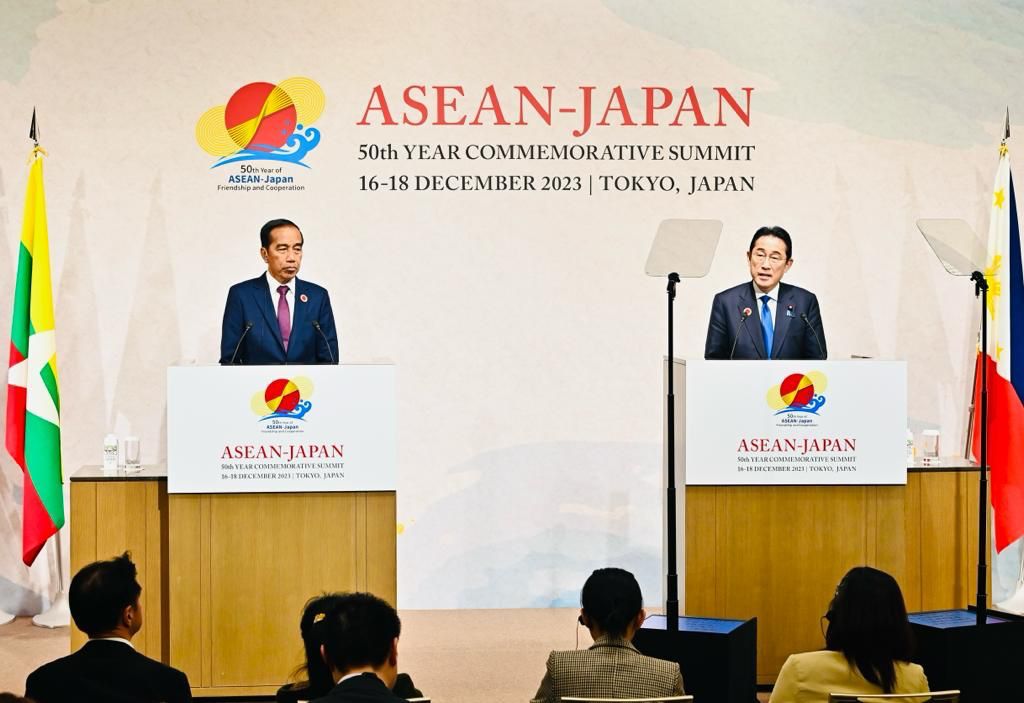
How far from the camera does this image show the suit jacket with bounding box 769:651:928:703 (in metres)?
3.12

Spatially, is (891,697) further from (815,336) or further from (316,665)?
(815,336)

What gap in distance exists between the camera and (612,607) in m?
3.30

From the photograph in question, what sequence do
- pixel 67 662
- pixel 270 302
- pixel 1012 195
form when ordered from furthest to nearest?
pixel 1012 195 → pixel 270 302 → pixel 67 662

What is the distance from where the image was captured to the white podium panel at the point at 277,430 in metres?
4.92

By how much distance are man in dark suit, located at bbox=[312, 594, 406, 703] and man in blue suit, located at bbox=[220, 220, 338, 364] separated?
341 centimetres

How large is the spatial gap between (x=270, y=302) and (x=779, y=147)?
10.3ft

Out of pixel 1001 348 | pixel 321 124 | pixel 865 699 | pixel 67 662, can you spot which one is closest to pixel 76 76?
pixel 321 124

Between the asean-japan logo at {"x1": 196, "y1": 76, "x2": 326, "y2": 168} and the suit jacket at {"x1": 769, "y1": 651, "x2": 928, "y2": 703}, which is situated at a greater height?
the asean-japan logo at {"x1": 196, "y1": 76, "x2": 326, "y2": 168}

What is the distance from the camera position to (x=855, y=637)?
3129mm

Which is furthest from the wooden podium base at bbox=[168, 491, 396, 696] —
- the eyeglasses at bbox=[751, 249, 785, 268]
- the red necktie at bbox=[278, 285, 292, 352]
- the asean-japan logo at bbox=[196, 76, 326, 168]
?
the asean-japan logo at bbox=[196, 76, 326, 168]

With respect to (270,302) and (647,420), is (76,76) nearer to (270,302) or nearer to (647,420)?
(270,302)

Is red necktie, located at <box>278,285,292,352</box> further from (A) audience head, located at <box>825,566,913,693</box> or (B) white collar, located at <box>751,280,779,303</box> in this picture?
(A) audience head, located at <box>825,566,913,693</box>

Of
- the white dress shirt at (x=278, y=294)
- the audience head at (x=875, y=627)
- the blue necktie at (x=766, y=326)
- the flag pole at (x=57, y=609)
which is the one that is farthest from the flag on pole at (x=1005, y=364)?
the flag pole at (x=57, y=609)

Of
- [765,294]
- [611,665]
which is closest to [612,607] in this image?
[611,665]
